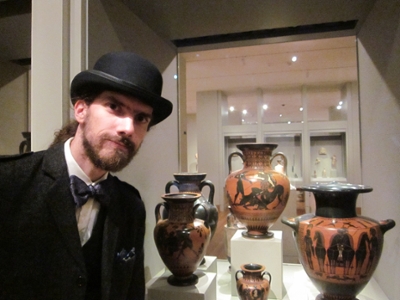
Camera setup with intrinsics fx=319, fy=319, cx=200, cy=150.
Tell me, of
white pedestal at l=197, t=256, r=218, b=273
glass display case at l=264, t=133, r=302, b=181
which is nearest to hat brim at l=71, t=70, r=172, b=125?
white pedestal at l=197, t=256, r=218, b=273

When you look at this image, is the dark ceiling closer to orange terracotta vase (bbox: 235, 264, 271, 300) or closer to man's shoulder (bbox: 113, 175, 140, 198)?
man's shoulder (bbox: 113, 175, 140, 198)

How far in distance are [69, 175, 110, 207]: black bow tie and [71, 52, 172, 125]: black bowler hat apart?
23 cm

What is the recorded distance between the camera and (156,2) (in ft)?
3.80

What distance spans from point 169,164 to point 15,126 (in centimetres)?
68

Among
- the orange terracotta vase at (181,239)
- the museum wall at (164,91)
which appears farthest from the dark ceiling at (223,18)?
the orange terracotta vase at (181,239)

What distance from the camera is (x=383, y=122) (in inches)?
45.8

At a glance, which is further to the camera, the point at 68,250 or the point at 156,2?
the point at 156,2

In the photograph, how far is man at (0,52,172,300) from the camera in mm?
714

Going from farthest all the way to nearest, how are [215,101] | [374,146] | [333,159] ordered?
[215,101], [333,159], [374,146]

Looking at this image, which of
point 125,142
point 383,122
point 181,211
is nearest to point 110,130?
point 125,142

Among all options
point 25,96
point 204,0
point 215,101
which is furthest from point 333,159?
point 25,96

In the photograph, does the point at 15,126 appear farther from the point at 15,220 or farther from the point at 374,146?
the point at 374,146

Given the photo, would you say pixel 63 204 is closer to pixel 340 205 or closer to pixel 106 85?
pixel 106 85

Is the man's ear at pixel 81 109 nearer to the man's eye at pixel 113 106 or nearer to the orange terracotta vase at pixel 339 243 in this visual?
the man's eye at pixel 113 106
